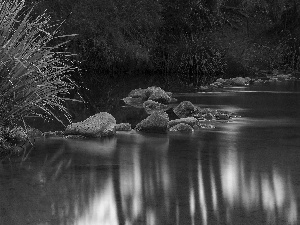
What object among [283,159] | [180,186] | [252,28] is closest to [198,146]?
[283,159]

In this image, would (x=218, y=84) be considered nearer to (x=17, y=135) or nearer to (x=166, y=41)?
(x=166, y=41)

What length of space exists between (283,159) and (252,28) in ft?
79.7

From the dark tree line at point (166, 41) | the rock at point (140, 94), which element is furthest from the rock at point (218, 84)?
the rock at point (140, 94)

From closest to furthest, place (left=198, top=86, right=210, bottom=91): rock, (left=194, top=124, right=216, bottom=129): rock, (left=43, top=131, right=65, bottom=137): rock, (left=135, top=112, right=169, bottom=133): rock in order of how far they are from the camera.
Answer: (left=43, top=131, right=65, bottom=137): rock
(left=135, top=112, right=169, bottom=133): rock
(left=194, top=124, right=216, bottom=129): rock
(left=198, top=86, right=210, bottom=91): rock

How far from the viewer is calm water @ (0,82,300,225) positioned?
5672 mm

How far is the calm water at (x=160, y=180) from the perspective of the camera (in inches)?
223

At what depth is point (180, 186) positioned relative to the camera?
6.69 meters

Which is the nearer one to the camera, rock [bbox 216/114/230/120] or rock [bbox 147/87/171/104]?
rock [bbox 216/114/230/120]

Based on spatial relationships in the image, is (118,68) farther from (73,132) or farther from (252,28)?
(73,132)

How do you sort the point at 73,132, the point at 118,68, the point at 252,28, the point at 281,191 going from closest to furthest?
the point at 281,191 → the point at 73,132 → the point at 118,68 → the point at 252,28

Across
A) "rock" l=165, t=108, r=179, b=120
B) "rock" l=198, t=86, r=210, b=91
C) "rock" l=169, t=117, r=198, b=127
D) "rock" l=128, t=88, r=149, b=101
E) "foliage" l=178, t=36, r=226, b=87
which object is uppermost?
"foliage" l=178, t=36, r=226, b=87

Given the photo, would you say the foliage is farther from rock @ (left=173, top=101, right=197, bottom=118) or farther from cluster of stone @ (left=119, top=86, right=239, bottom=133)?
rock @ (left=173, top=101, right=197, bottom=118)

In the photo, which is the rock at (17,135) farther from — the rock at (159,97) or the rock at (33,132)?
the rock at (159,97)

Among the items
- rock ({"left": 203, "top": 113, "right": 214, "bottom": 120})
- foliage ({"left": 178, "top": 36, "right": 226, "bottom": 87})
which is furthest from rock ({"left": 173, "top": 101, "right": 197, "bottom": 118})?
foliage ({"left": 178, "top": 36, "right": 226, "bottom": 87})
